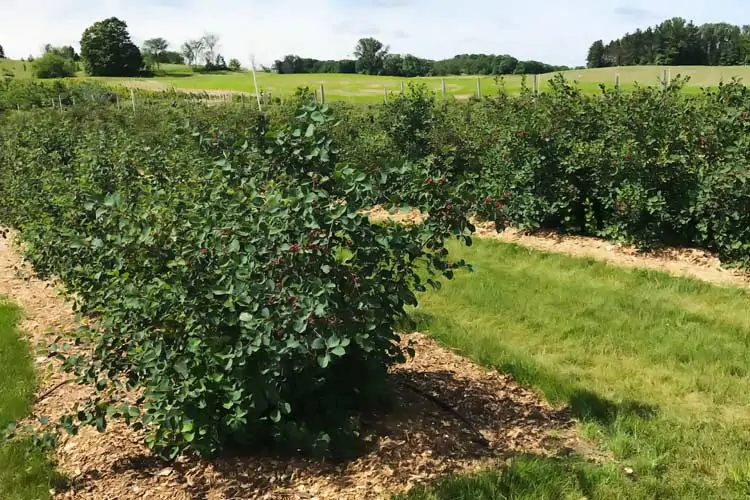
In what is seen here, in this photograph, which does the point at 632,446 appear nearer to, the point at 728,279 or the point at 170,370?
the point at 170,370

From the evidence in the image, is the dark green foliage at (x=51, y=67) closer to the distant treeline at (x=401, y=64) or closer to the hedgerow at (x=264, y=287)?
the distant treeline at (x=401, y=64)

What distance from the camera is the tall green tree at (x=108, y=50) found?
76.8m

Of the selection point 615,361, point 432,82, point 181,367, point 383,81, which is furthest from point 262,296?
point 383,81

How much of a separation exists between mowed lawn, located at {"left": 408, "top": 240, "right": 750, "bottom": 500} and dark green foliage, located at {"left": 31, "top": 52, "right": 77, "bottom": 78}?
78.1 meters

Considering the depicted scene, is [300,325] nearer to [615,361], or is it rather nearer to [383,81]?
[615,361]

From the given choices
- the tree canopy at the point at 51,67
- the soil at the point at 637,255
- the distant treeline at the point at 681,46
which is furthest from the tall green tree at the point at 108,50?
the soil at the point at 637,255

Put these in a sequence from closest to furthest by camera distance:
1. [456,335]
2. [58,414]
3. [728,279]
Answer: [58,414] → [456,335] → [728,279]

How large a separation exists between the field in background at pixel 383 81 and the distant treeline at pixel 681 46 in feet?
63.0

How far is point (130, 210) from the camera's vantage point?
11.7 ft

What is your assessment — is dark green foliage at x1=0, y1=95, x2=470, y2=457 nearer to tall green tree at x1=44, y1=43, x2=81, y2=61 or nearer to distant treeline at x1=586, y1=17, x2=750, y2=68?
distant treeline at x1=586, y1=17, x2=750, y2=68

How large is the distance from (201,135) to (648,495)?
306cm

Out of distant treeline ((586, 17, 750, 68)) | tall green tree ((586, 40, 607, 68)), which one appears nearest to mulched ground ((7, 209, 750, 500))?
distant treeline ((586, 17, 750, 68))

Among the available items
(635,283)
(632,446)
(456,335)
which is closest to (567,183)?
(635,283)

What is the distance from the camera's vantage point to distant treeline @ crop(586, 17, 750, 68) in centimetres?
6888
